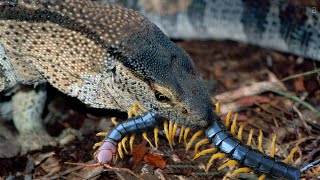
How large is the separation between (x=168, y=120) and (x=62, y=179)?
999 millimetres

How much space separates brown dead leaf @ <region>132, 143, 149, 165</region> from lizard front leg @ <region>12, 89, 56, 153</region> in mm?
999

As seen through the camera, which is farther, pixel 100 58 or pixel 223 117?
pixel 223 117

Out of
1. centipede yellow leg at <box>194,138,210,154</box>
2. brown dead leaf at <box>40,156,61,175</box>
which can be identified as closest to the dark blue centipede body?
centipede yellow leg at <box>194,138,210,154</box>

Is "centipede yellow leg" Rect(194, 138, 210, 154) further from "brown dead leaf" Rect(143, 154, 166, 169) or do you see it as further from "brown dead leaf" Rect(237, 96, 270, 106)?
"brown dead leaf" Rect(237, 96, 270, 106)

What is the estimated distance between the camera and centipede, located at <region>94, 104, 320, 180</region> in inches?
148

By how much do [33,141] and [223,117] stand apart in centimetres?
173

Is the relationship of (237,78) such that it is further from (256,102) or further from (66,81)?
(66,81)

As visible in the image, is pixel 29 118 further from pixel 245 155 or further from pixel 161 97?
pixel 245 155

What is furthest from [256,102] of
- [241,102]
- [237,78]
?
[237,78]

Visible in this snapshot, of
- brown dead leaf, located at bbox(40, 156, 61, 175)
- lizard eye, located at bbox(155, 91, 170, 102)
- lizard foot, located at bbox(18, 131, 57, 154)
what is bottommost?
brown dead leaf, located at bbox(40, 156, 61, 175)

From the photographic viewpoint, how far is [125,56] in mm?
3879

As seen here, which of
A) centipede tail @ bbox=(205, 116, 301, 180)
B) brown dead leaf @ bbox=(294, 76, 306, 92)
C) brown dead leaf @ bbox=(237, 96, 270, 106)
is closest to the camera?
centipede tail @ bbox=(205, 116, 301, 180)

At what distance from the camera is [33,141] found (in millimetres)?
4855

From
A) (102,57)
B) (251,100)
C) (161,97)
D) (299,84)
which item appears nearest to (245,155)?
(161,97)
